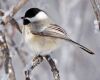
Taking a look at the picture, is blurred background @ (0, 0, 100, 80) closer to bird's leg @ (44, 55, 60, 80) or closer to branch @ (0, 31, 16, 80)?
bird's leg @ (44, 55, 60, 80)

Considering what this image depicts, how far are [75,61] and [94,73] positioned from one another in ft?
0.97

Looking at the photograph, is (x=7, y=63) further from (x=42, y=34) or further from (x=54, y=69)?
(x=42, y=34)

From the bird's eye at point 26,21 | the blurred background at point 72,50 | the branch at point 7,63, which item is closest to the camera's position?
the branch at point 7,63

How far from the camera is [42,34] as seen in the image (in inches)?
79.1

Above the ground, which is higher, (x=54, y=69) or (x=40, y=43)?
(x=54, y=69)

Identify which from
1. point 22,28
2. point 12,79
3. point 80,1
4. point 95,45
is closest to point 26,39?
point 22,28

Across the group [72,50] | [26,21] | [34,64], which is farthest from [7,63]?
[72,50]

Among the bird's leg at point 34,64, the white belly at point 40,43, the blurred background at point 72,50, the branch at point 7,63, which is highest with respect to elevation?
the branch at point 7,63

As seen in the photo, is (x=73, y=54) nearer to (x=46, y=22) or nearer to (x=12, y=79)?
(x=46, y=22)

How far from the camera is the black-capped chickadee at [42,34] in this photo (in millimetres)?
1979

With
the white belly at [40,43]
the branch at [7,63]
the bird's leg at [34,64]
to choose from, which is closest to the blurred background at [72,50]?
the white belly at [40,43]

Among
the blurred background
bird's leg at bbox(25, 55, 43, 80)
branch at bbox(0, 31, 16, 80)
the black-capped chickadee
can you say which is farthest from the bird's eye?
the blurred background

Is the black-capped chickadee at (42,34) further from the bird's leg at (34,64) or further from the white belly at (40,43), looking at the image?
the bird's leg at (34,64)

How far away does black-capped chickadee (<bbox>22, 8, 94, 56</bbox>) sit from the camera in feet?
6.49
